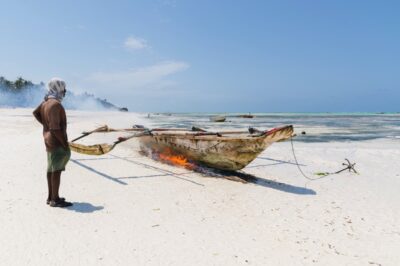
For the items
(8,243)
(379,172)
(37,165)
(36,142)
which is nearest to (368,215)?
(379,172)

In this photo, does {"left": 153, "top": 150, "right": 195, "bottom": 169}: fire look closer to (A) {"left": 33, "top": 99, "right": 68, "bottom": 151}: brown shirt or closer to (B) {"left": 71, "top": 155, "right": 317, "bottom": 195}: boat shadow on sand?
(B) {"left": 71, "top": 155, "right": 317, "bottom": 195}: boat shadow on sand

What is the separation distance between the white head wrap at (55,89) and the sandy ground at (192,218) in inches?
71.3

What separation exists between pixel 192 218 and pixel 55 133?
2.50 meters

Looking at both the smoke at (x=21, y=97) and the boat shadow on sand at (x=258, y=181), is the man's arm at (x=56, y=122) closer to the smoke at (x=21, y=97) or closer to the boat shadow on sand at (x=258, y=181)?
the boat shadow on sand at (x=258, y=181)

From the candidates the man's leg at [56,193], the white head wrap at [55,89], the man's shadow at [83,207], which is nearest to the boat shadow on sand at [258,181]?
the man's shadow at [83,207]

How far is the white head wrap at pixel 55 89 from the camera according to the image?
5.47 meters

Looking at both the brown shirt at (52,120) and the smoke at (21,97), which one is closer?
the brown shirt at (52,120)

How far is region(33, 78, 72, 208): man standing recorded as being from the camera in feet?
17.5

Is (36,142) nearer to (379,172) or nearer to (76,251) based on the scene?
(76,251)

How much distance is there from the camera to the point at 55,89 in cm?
550

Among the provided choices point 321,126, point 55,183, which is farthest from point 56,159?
point 321,126

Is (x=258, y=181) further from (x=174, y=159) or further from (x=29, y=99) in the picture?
(x=29, y=99)

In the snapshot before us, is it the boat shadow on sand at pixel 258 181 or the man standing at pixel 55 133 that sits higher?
the man standing at pixel 55 133

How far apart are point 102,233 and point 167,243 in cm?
93
